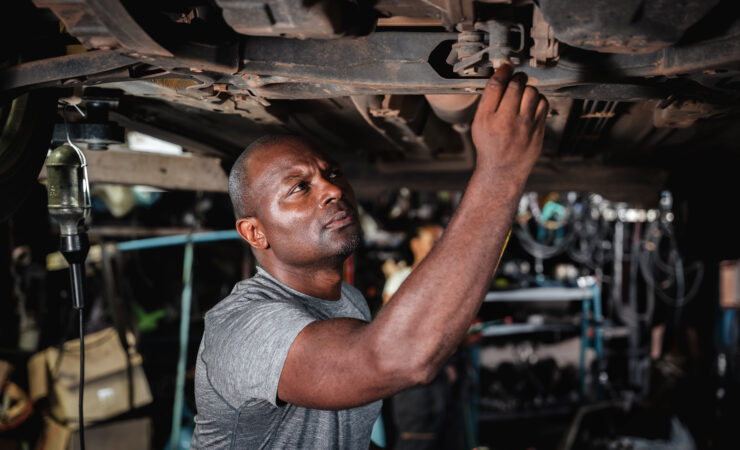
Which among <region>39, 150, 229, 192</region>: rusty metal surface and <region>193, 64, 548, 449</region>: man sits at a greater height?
<region>39, 150, 229, 192</region>: rusty metal surface

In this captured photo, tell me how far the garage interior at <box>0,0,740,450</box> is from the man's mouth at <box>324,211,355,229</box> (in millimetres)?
411

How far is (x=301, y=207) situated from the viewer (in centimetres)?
188

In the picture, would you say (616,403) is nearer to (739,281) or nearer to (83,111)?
(739,281)

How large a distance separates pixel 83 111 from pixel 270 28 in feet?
4.65

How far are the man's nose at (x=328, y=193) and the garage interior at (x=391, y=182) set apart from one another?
0.31 metres

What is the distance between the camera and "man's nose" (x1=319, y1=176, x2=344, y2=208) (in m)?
1.88

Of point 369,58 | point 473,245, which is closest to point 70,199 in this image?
point 369,58

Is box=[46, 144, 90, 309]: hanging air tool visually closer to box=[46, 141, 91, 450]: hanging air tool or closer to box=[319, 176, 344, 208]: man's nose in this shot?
box=[46, 141, 91, 450]: hanging air tool

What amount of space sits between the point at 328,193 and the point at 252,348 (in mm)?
643

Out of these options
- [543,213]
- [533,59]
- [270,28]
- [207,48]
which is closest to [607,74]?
[533,59]

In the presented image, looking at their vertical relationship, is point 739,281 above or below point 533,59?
below

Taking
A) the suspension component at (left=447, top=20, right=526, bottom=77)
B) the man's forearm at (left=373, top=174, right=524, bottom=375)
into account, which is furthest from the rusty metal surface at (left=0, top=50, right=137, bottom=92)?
the man's forearm at (left=373, top=174, right=524, bottom=375)

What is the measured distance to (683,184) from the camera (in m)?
3.92

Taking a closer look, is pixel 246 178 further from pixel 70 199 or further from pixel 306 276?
pixel 70 199
